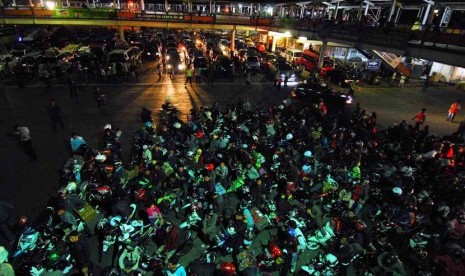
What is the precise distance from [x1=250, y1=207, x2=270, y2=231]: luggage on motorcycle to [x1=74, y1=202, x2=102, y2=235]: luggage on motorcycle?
4.13 m

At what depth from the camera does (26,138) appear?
36.1 ft

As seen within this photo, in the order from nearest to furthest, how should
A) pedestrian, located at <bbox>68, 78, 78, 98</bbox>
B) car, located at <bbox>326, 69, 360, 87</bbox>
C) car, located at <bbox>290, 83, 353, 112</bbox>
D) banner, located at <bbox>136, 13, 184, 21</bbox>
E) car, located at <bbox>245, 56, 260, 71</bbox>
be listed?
car, located at <bbox>290, 83, 353, 112</bbox>, pedestrian, located at <bbox>68, 78, 78, 98</bbox>, car, located at <bbox>326, 69, 360, 87</bbox>, car, located at <bbox>245, 56, 260, 71</bbox>, banner, located at <bbox>136, 13, 184, 21</bbox>

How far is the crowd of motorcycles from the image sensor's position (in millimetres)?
6613

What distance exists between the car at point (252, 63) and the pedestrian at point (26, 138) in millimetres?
19044

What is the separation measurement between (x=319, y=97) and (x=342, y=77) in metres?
9.32

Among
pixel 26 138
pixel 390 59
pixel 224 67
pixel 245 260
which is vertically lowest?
pixel 245 260

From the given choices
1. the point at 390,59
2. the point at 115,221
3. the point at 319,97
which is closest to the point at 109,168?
the point at 115,221

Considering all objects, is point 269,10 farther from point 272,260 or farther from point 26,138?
point 272,260

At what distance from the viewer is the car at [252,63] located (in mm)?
26856

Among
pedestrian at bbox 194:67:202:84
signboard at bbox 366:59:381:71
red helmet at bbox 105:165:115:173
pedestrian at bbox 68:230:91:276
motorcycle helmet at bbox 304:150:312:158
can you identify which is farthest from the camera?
signboard at bbox 366:59:381:71

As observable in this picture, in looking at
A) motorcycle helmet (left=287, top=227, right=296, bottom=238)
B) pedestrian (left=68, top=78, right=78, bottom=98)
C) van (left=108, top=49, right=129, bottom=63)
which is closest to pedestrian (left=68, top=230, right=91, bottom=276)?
motorcycle helmet (left=287, top=227, right=296, bottom=238)

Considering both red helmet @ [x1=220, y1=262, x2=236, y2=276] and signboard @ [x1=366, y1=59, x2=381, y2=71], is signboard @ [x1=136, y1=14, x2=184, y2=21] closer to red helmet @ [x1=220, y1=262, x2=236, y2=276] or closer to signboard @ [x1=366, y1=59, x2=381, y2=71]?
signboard @ [x1=366, y1=59, x2=381, y2=71]

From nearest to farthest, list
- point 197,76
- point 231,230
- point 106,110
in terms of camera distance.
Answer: point 231,230, point 106,110, point 197,76

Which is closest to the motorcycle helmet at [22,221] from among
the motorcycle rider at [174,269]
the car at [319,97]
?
the motorcycle rider at [174,269]
